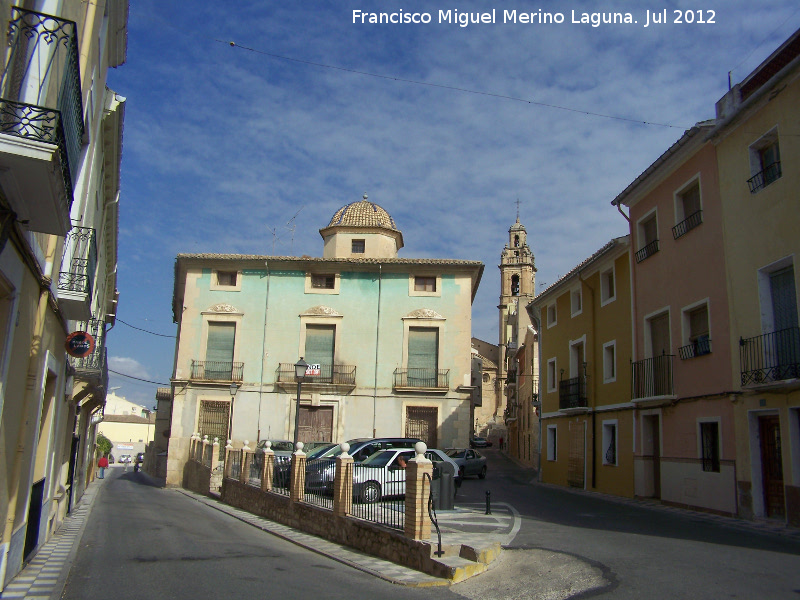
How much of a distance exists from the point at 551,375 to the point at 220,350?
13932 mm

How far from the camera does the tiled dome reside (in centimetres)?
3419

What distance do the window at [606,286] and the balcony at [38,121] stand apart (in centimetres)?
1887

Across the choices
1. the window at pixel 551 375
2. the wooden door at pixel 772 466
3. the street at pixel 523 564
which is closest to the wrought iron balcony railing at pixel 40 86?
the street at pixel 523 564

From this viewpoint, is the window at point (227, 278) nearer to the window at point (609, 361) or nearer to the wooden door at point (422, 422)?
the wooden door at point (422, 422)

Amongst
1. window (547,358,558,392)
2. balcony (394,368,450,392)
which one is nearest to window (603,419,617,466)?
window (547,358,558,392)

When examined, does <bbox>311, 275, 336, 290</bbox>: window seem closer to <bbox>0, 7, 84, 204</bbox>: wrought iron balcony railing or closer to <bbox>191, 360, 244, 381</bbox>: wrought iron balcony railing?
<bbox>191, 360, 244, 381</bbox>: wrought iron balcony railing

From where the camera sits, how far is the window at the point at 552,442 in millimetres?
27138

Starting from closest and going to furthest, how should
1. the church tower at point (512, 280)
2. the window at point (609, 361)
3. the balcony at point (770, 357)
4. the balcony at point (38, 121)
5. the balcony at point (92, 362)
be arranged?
1. the balcony at point (38, 121)
2. the balcony at point (770, 357)
3. the balcony at point (92, 362)
4. the window at point (609, 361)
5. the church tower at point (512, 280)

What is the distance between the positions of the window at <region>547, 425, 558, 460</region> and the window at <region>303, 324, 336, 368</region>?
9.48 meters

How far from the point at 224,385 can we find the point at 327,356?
4.38 metres

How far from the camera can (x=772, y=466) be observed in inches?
552

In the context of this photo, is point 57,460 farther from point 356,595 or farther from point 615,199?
point 615,199

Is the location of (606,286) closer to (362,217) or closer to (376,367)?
(376,367)

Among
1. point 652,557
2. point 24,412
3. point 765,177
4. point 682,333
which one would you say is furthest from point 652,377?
point 24,412
